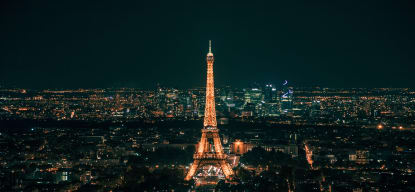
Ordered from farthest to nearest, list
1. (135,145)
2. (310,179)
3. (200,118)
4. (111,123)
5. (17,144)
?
(200,118) → (111,123) → (135,145) → (17,144) → (310,179)

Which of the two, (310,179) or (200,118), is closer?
(310,179)

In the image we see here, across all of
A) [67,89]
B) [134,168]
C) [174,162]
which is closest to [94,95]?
[67,89]

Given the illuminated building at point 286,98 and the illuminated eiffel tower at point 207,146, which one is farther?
the illuminated building at point 286,98

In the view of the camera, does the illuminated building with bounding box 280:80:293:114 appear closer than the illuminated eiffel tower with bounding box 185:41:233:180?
No

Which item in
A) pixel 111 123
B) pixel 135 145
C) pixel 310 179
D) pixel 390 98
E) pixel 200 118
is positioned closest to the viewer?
pixel 310 179

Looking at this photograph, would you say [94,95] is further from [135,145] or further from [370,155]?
[370,155]

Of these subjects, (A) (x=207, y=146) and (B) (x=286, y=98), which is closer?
(A) (x=207, y=146)

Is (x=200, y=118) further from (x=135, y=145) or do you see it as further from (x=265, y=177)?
(x=265, y=177)

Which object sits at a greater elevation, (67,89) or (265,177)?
(67,89)

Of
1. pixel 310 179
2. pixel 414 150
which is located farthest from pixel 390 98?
pixel 310 179
